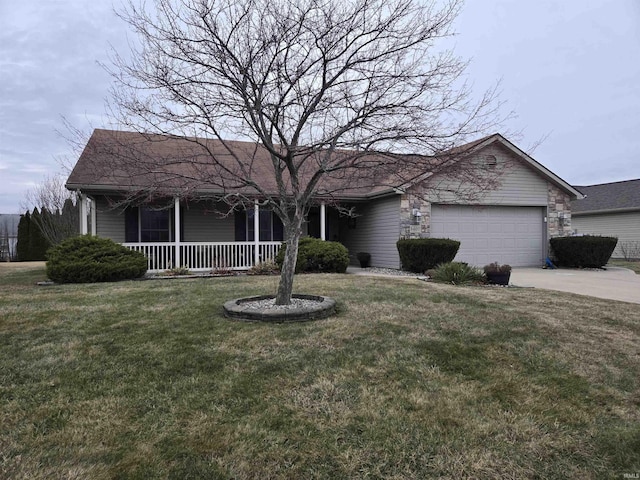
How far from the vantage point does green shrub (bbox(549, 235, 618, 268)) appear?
13.7 m

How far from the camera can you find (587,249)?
13695 mm

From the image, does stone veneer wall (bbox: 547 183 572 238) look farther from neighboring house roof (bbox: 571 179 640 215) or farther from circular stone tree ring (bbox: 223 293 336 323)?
circular stone tree ring (bbox: 223 293 336 323)

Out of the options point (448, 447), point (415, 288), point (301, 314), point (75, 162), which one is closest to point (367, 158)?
point (301, 314)

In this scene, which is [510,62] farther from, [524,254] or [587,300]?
[524,254]

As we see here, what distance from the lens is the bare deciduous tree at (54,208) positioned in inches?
757

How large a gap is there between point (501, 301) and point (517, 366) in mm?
3178

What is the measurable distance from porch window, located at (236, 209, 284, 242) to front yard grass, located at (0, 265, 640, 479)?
8.06 metres

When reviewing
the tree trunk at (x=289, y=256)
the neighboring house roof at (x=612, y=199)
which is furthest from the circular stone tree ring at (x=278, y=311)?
the neighboring house roof at (x=612, y=199)

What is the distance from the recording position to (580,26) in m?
8.71

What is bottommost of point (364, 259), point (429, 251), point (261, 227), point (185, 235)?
point (364, 259)

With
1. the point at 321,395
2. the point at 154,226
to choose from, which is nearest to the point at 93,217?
the point at 154,226

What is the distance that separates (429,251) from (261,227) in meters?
5.78

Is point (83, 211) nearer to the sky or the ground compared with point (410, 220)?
nearer to the sky

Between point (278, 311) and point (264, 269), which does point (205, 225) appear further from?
point (278, 311)
